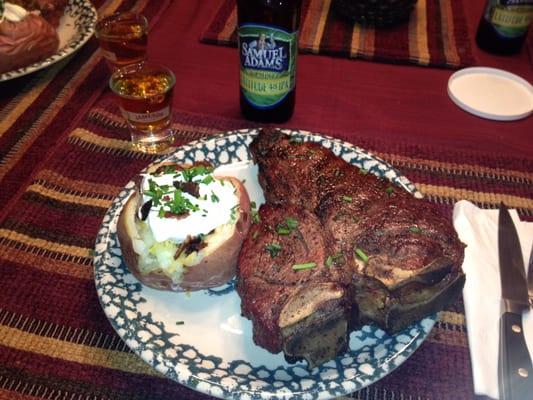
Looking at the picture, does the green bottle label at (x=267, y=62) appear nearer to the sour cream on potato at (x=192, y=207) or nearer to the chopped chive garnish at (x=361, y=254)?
the sour cream on potato at (x=192, y=207)

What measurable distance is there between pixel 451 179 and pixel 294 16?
73cm

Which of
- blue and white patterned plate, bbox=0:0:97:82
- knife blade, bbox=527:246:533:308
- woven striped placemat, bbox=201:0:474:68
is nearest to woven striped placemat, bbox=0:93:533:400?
knife blade, bbox=527:246:533:308

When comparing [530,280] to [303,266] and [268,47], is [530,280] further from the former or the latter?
[268,47]

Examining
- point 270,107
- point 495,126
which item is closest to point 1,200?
point 270,107

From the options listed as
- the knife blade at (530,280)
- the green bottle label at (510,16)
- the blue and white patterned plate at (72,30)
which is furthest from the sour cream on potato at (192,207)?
the green bottle label at (510,16)

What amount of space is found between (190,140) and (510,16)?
52.8 inches

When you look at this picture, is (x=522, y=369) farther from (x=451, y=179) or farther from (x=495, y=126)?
(x=495, y=126)

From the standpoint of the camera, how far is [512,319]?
1.13 metres

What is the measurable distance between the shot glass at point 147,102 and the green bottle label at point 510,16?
4.24 ft

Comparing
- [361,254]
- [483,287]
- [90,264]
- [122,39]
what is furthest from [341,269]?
[122,39]

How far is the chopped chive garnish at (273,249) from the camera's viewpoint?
107 cm

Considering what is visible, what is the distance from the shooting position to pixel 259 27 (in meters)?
1.46

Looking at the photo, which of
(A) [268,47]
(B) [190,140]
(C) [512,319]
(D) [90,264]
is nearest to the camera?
(C) [512,319]

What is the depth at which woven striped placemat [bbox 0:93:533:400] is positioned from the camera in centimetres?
109
